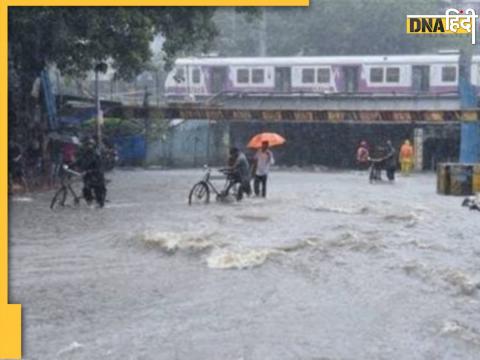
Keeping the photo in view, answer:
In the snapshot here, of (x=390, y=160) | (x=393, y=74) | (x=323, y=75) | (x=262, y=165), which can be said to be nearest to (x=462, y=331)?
(x=262, y=165)

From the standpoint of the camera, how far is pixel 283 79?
37.2 metres

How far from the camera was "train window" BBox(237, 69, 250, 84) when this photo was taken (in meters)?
37.5

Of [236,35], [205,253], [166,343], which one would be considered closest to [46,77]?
[205,253]

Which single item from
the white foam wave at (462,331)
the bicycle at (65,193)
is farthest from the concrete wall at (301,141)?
the white foam wave at (462,331)

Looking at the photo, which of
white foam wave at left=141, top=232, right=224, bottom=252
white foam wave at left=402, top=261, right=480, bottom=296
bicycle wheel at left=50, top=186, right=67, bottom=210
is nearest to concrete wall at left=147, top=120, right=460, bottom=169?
bicycle wheel at left=50, top=186, right=67, bottom=210

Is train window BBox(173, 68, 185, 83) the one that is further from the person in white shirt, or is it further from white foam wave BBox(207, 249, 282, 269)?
white foam wave BBox(207, 249, 282, 269)

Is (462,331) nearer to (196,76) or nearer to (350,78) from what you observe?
(350,78)

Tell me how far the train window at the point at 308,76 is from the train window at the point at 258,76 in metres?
1.80

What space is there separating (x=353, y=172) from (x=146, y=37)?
1483cm

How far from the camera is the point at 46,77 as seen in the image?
2461 cm

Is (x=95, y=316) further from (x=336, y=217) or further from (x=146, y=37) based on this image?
(x=146, y=37)

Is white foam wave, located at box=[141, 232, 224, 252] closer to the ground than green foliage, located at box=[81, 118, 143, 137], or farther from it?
closer to the ground

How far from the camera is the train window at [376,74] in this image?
35.8 metres

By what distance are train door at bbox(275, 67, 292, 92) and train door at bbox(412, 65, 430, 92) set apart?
5.34 metres
